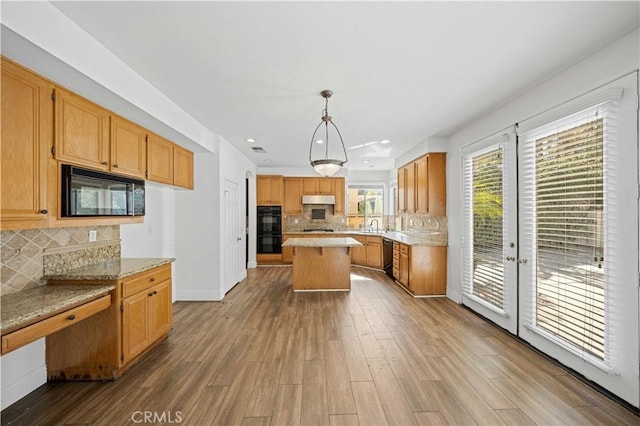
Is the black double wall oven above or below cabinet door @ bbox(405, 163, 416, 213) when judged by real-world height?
below

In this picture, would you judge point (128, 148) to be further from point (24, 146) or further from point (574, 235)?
point (574, 235)

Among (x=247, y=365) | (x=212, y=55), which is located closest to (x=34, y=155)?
(x=212, y=55)

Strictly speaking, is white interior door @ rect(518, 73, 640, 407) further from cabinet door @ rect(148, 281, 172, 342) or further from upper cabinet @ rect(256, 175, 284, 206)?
upper cabinet @ rect(256, 175, 284, 206)

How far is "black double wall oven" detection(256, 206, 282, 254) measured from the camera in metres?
7.41

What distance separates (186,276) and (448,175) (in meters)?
4.63

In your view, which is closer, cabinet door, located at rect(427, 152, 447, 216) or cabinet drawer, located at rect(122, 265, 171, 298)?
cabinet drawer, located at rect(122, 265, 171, 298)

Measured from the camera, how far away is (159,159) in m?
3.53

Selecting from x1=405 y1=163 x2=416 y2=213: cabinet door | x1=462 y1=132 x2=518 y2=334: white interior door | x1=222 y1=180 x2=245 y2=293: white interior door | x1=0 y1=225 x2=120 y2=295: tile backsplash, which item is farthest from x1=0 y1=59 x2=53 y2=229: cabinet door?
x1=405 y1=163 x2=416 y2=213: cabinet door

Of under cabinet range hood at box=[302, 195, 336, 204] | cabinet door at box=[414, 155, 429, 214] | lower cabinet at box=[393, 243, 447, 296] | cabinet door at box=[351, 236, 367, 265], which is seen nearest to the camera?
lower cabinet at box=[393, 243, 447, 296]

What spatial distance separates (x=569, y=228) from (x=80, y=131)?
4.27m

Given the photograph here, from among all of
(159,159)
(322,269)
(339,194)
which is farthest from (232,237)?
(339,194)

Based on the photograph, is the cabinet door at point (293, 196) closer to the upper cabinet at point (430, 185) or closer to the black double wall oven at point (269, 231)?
the black double wall oven at point (269, 231)

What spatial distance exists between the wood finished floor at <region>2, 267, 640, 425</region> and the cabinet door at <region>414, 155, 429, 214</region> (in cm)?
197

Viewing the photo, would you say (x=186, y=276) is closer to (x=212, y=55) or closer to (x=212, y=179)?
(x=212, y=179)
